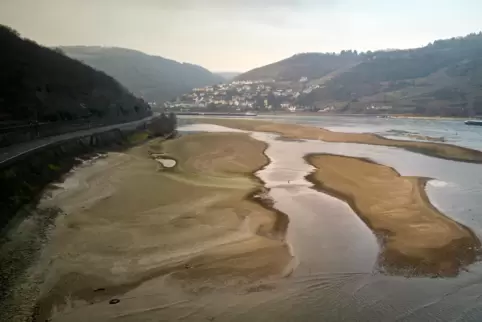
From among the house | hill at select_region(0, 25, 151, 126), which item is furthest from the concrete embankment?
the house

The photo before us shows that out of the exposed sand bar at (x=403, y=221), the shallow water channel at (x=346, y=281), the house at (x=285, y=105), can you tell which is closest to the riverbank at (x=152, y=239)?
the shallow water channel at (x=346, y=281)

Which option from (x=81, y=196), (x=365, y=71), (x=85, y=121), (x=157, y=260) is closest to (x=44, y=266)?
(x=157, y=260)

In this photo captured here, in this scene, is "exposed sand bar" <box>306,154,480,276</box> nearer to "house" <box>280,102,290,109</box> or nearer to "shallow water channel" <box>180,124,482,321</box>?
"shallow water channel" <box>180,124,482,321</box>

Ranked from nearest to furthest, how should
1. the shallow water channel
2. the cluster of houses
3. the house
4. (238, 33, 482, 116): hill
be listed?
1. the shallow water channel
2. (238, 33, 482, 116): hill
3. the cluster of houses
4. the house

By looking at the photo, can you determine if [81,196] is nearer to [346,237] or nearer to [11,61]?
[346,237]

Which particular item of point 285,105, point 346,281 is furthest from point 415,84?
point 346,281
